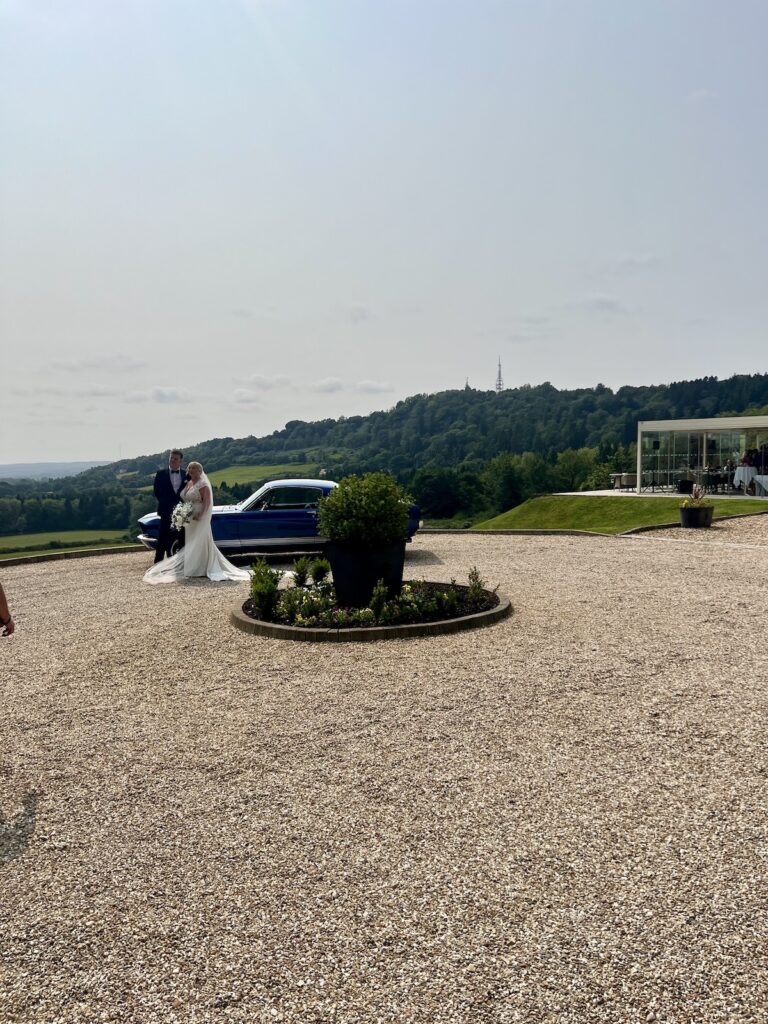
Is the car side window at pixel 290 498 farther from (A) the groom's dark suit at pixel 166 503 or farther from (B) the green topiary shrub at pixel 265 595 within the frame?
(B) the green topiary shrub at pixel 265 595

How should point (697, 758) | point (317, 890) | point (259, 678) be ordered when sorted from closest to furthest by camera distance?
1. point (317, 890)
2. point (697, 758)
3. point (259, 678)

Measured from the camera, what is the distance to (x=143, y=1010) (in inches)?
110

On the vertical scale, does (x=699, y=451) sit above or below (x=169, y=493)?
above

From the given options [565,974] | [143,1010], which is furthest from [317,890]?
[565,974]

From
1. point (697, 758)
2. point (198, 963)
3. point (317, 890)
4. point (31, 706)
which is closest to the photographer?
point (198, 963)

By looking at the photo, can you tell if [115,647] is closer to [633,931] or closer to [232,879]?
[232,879]

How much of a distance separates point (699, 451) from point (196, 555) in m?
28.2

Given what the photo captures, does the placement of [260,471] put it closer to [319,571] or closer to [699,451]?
[699,451]

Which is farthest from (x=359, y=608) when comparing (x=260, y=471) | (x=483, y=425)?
(x=483, y=425)

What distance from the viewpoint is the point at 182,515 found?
13469mm

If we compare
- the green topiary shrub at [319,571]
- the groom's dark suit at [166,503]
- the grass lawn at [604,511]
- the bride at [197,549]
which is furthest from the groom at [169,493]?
the grass lawn at [604,511]

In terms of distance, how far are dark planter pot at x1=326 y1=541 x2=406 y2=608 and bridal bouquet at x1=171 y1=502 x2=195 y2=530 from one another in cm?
455

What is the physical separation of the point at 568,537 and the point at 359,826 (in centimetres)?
1588

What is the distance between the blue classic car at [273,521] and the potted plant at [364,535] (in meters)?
4.70
